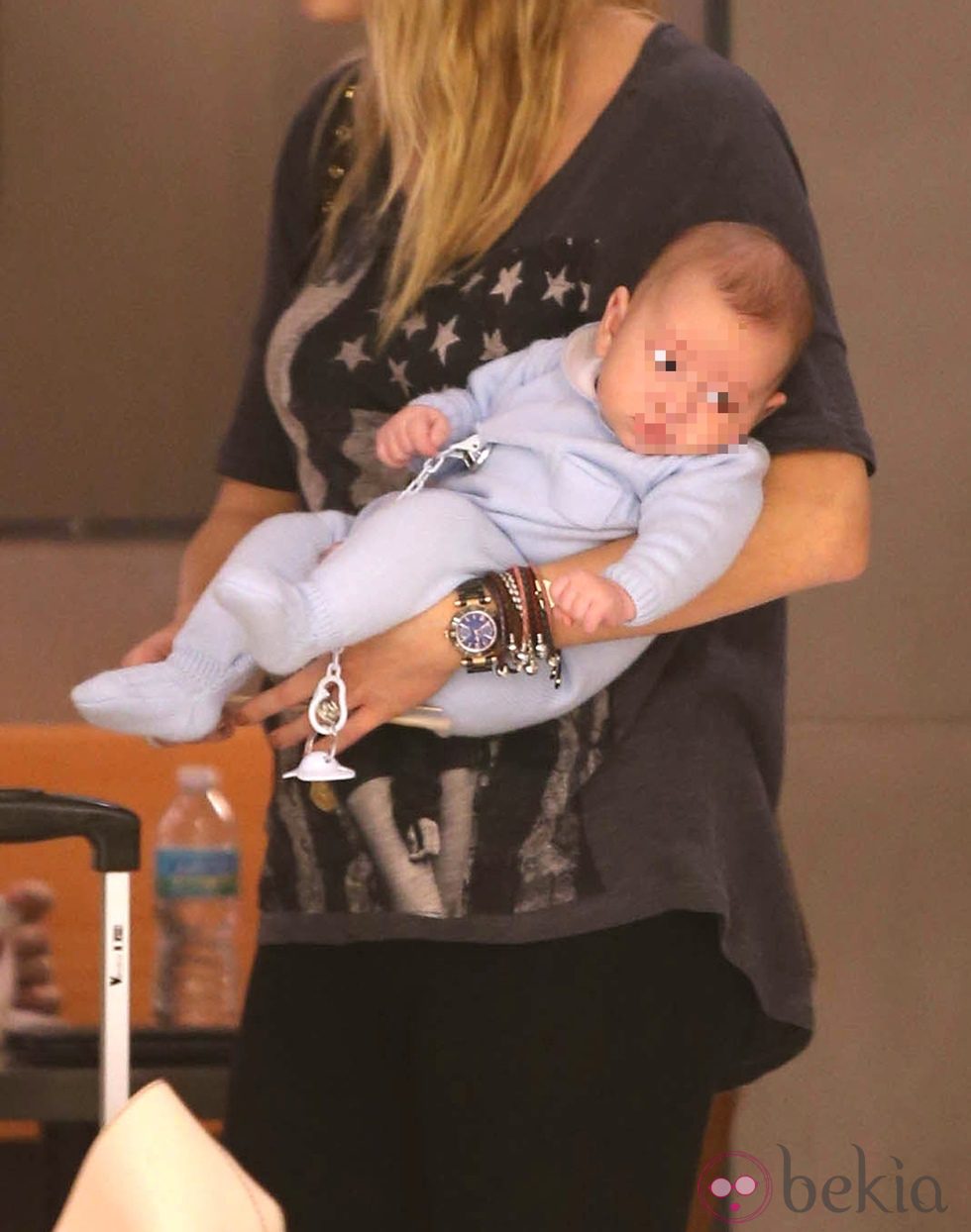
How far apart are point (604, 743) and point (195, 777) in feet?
4.70

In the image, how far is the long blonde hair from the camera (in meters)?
1.36

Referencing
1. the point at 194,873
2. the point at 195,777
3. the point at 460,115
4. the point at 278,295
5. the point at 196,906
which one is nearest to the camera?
the point at 460,115

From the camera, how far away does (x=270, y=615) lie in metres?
1.19

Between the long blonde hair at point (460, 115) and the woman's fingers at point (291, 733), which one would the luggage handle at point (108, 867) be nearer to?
the woman's fingers at point (291, 733)

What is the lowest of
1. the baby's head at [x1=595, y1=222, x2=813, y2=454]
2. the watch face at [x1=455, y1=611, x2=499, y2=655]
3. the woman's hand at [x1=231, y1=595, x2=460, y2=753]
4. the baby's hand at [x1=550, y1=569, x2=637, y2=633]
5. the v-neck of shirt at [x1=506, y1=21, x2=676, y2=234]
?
the woman's hand at [x1=231, y1=595, x2=460, y2=753]

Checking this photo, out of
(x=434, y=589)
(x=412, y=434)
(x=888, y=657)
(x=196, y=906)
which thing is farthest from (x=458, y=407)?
(x=888, y=657)

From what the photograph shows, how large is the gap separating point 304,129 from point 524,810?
717 mm

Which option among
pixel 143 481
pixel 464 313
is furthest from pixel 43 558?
pixel 464 313

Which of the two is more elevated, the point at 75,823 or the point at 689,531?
the point at 689,531

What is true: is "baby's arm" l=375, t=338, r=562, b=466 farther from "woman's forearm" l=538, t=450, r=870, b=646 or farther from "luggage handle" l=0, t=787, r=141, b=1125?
"luggage handle" l=0, t=787, r=141, b=1125

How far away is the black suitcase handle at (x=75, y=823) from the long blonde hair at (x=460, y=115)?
18.7 inches

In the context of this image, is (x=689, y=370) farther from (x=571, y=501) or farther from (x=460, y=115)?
(x=460, y=115)

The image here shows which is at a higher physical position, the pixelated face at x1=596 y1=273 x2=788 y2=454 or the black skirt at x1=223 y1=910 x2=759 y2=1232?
the pixelated face at x1=596 y1=273 x2=788 y2=454

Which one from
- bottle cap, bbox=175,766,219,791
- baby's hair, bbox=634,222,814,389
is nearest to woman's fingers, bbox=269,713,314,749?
baby's hair, bbox=634,222,814,389
